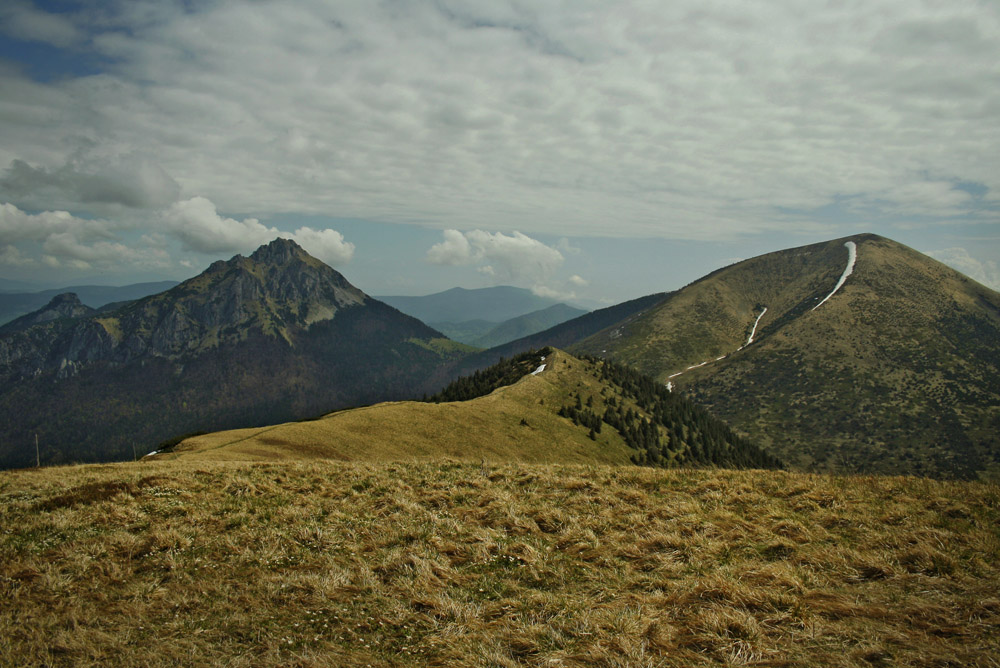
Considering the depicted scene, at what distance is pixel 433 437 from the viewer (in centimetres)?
4728

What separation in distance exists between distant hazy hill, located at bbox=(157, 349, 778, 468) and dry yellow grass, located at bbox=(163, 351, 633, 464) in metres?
0.13

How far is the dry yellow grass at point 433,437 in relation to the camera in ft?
119

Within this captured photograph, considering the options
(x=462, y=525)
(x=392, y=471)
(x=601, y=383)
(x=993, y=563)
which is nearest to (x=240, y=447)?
(x=392, y=471)

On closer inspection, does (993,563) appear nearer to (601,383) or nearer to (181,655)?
(181,655)

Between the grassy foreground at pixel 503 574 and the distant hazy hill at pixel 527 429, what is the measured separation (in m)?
14.3

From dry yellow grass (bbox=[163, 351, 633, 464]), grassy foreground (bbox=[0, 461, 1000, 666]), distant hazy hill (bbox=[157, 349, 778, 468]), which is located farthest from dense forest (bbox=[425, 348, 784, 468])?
grassy foreground (bbox=[0, 461, 1000, 666])

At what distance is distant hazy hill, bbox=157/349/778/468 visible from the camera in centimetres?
3862

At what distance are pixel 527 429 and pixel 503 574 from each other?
172 ft

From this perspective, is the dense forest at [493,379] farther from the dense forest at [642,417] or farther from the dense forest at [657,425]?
the dense forest at [657,425]

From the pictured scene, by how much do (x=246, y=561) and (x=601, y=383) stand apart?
10857 centimetres

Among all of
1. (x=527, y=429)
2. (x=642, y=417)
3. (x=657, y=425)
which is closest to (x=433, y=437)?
(x=527, y=429)

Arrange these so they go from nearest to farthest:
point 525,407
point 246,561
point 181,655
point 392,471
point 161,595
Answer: point 181,655 < point 161,595 < point 246,561 < point 392,471 < point 525,407

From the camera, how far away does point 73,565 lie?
10.7m

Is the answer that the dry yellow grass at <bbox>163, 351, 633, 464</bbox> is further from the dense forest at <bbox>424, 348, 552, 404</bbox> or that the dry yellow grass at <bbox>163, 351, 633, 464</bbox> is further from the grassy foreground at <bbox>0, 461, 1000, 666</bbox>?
the dense forest at <bbox>424, 348, 552, 404</bbox>
